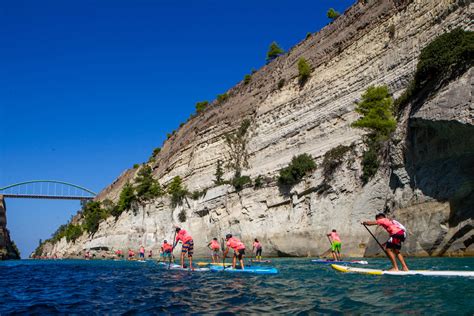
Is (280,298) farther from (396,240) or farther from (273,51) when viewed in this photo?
(273,51)

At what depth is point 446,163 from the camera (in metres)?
18.2

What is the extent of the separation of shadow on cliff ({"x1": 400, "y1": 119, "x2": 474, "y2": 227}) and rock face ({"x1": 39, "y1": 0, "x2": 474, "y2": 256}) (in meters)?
0.05

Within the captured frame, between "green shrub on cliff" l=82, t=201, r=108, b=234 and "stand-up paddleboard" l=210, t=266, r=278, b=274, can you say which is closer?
"stand-up paddleboard" l=210, t=266, r=278, b=274

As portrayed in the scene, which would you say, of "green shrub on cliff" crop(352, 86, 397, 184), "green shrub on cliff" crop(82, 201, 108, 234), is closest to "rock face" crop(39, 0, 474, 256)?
"green shrub on cliff" crop(352, 86, 397, 184)

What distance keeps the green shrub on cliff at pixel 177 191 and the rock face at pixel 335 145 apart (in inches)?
35.5

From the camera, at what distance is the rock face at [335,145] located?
17844mm

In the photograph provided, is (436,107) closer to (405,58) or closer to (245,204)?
(405,58)

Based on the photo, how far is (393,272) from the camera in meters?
11.1

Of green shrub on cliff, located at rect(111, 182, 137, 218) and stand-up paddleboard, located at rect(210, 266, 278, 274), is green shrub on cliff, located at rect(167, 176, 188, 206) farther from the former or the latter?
stand-up paddleboard, located at rect(210, 266, 278, 274)

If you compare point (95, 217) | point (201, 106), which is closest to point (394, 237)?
point (201, 106)

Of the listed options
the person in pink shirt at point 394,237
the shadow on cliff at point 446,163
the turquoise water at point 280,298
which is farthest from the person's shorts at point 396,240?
the shadow on cliff at point 446,163

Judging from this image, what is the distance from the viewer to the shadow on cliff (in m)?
17.2

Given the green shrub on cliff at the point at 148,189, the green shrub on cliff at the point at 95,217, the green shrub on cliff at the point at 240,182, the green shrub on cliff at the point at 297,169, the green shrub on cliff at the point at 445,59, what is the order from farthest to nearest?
the green shrub on cliff at the point at 95,217 → the green shrub on cliff at the point at 148,189 → the green shrub on cliff at the point at 240,182 → the green shrub on cliff at the point at 297,169 → the green shrub on cliff at the point at 445,59

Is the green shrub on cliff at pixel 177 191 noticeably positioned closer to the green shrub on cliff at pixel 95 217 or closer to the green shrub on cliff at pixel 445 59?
the green shrub on cliff at pixel 95 217
